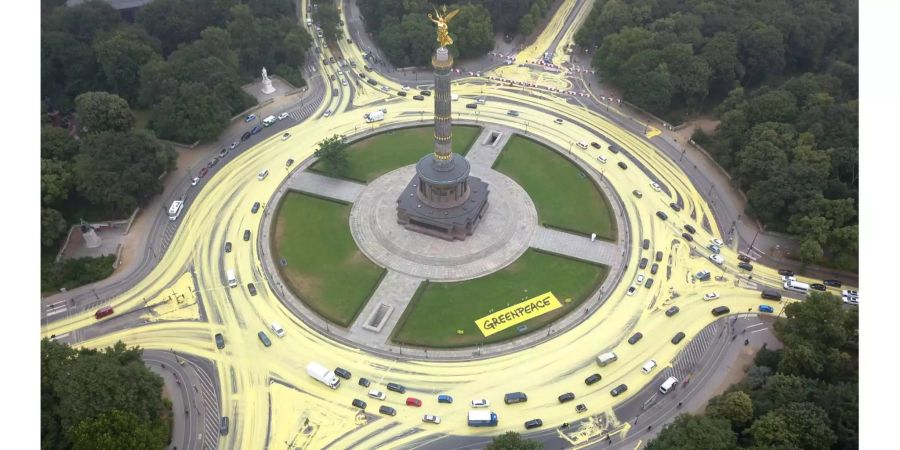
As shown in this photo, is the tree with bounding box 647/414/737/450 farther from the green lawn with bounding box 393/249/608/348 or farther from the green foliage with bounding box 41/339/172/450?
the green foliage with bounding box 41/339/172/450

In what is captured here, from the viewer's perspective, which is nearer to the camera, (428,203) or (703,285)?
(703,285)

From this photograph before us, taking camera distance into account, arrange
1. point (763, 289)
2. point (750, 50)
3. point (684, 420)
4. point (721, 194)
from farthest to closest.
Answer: point (750, 50) → point (721, 194) → point (763, 289) → point (684, 420)

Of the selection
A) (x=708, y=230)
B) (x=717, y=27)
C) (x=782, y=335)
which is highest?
(x=717, y=27)

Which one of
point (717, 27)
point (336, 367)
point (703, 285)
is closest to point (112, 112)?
point (336, 367)

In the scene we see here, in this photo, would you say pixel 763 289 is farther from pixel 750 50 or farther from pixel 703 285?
pixel 750 50

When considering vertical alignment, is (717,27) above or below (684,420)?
above

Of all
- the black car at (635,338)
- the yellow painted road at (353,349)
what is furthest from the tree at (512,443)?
the black car at (635,338)

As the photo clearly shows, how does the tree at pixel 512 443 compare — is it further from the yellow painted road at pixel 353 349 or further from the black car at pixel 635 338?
the black car at pixel 635 338

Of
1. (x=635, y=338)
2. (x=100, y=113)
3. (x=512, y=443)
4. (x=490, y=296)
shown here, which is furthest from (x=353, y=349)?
(x=100, y=113)
